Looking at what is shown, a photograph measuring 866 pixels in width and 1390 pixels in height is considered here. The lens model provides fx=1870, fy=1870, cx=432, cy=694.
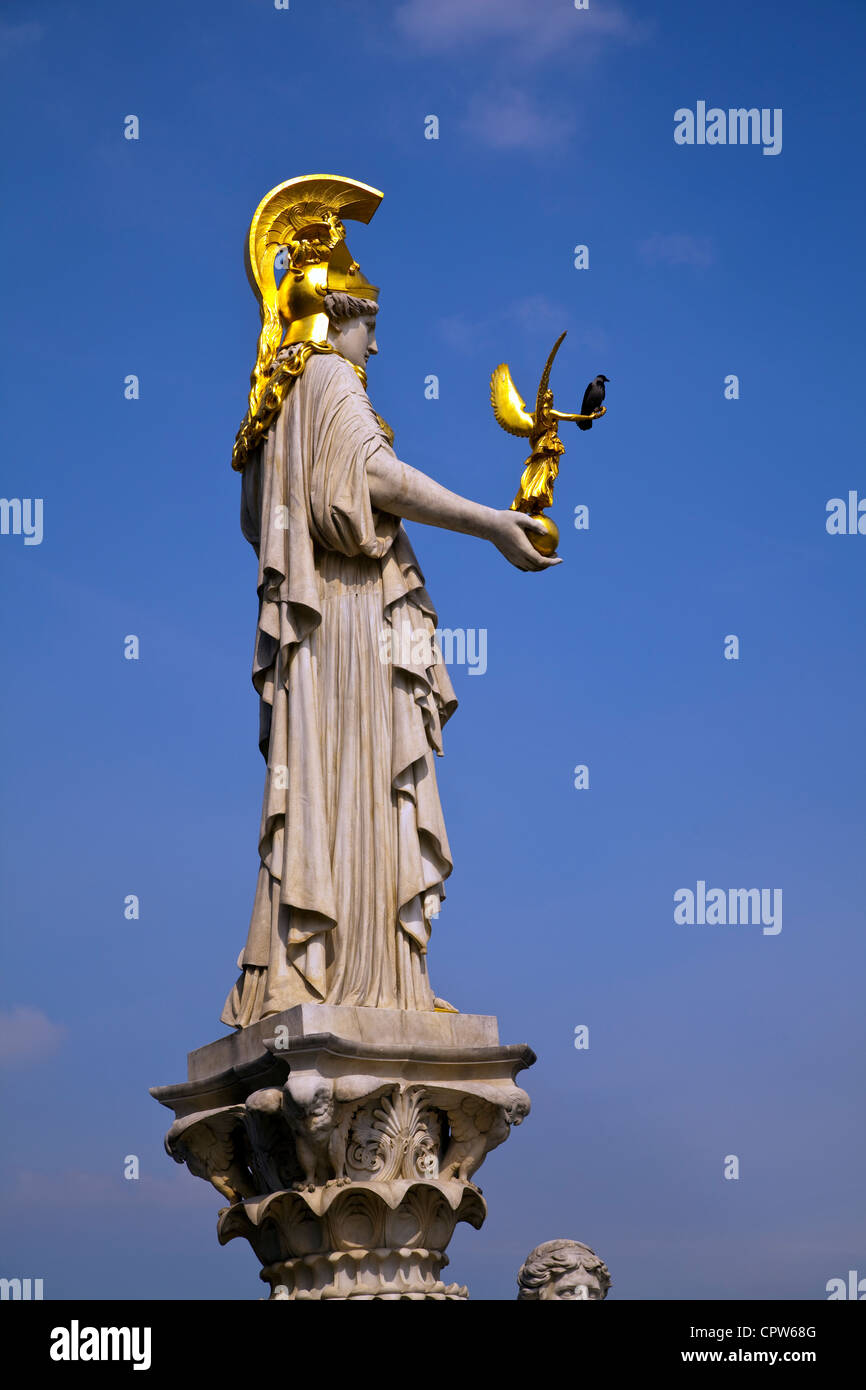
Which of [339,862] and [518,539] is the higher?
[518,539]

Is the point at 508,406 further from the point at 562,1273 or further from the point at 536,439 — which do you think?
the point at 562,1273

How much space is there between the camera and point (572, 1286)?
13.6 metres

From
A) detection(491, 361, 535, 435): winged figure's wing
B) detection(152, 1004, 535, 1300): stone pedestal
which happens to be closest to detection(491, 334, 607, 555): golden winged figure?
detection(491, 361, 535, 435): winged figure's wing

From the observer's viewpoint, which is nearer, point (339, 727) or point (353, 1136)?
point (353, 1136)

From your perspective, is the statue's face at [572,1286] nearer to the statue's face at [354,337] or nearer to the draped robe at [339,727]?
the draped robe at [339,727]

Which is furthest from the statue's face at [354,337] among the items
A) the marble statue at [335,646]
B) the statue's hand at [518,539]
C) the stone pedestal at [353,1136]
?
the stone pedestal at [353,1136]

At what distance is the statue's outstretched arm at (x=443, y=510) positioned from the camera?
1396cm

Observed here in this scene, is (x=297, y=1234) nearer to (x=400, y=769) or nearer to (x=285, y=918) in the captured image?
(x=285, y=918)

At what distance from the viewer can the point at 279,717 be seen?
1370 cm

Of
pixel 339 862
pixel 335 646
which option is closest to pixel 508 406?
pixel 335 646

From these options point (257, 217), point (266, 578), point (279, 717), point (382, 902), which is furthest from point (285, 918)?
point (257, 217)

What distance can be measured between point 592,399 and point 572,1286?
6.53 metres

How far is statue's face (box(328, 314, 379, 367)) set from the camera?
1473 cm

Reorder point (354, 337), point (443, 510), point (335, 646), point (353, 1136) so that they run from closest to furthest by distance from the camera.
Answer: point (353, 1136), point (335, 646), point (443, 510), point (354, 337)
